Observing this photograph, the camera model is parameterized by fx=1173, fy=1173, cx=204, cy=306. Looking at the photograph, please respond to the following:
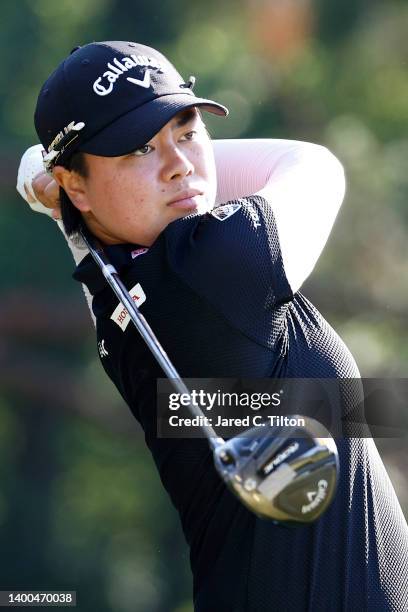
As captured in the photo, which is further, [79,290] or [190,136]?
[79,290]

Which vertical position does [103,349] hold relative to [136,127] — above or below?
below

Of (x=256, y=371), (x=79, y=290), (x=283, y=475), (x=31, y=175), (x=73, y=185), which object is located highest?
(x=79, y=290)

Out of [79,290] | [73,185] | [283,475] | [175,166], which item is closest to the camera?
[283,475]

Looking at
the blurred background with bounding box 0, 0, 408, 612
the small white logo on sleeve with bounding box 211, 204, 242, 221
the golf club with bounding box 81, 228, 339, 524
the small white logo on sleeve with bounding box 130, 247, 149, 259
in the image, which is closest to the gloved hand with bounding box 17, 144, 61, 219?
the small white logo on sleeve with bounding box 130, 247, 149, 259

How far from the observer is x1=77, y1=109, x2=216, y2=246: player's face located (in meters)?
1.52

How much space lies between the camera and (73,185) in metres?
1.62

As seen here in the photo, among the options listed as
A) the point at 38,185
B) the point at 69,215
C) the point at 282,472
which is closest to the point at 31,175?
the point at 38,185

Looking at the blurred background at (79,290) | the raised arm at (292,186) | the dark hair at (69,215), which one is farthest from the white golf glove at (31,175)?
the blurred background at (79,290)

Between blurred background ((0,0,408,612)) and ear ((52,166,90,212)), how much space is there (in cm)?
181

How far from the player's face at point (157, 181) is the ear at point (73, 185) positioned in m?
0.03

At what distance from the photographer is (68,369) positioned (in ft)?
12.9

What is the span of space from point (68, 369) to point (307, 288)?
884mm

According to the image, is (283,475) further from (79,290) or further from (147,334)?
(79,290)

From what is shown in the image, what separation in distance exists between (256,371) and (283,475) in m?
0.30
